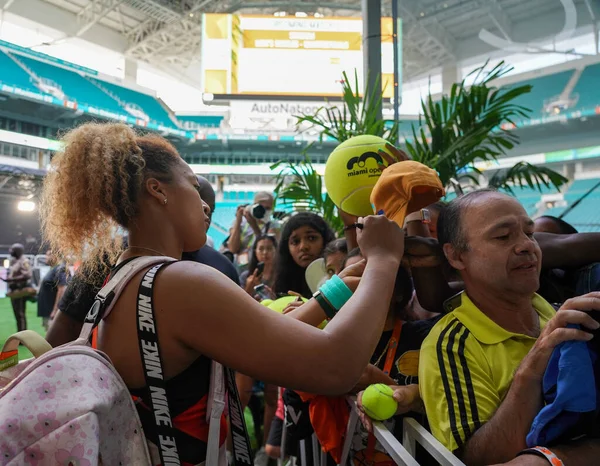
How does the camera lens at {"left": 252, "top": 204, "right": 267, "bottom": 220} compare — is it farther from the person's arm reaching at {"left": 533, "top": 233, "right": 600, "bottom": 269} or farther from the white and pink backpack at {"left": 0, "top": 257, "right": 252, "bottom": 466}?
the white and pink backpack at {"left": 0, "top": 257, "right": 252, "bottom": 466}

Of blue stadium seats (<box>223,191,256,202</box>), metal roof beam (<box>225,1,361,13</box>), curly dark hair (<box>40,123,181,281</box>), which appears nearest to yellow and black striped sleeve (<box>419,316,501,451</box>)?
curly dark hair (<box>40,123,181,281</box>)

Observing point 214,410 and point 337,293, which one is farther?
point 337,293

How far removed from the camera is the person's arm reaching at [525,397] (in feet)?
2.80

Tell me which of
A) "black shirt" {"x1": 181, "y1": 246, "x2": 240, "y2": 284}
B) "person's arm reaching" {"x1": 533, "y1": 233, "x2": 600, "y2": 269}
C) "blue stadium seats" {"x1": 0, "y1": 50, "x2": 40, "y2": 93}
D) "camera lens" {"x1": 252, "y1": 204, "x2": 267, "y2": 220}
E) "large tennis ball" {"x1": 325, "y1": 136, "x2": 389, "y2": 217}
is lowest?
"black shirt" {"x1": 181, "y1": 246, "x2": 240, "y2": 284}

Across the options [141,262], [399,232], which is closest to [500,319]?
[399,232]

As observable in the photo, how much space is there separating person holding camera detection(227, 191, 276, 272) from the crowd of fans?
95.2 inches

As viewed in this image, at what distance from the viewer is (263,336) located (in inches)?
31.5

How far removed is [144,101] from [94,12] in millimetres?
5501

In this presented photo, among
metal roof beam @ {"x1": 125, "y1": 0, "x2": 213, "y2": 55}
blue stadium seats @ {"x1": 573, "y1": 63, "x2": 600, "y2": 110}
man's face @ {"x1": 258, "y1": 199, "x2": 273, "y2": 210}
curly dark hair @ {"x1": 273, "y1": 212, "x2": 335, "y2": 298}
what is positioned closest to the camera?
curly dark hair @ {"x1": 273, "y1": 212, "x2": 335, "y2": 298}

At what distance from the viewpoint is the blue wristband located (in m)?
1.08

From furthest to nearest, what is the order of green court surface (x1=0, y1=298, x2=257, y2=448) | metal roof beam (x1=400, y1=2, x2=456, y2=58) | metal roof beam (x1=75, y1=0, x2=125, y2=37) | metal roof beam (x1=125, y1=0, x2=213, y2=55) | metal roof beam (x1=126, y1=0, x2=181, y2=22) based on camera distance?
metal roof beam (x1=125, y1=0, x2=213, y2=55)
metal roof beam (x1=126, y1=0, x2=181, y2=22)
metal roof beam (x1=75, y1=0, x2=125, y2=37)
green court surface (x1=0, y1=298, x2=257, y2=448)
metal roof beam (x1=400, y1=2, x2=456, y2=58)

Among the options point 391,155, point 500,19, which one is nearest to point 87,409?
point 391,155

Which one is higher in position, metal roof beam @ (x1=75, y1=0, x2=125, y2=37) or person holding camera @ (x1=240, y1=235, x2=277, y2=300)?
metal roof beam @ (x1=75, y1=0, x2=125, y2=37)

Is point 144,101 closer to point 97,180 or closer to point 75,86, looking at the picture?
point 75,86
